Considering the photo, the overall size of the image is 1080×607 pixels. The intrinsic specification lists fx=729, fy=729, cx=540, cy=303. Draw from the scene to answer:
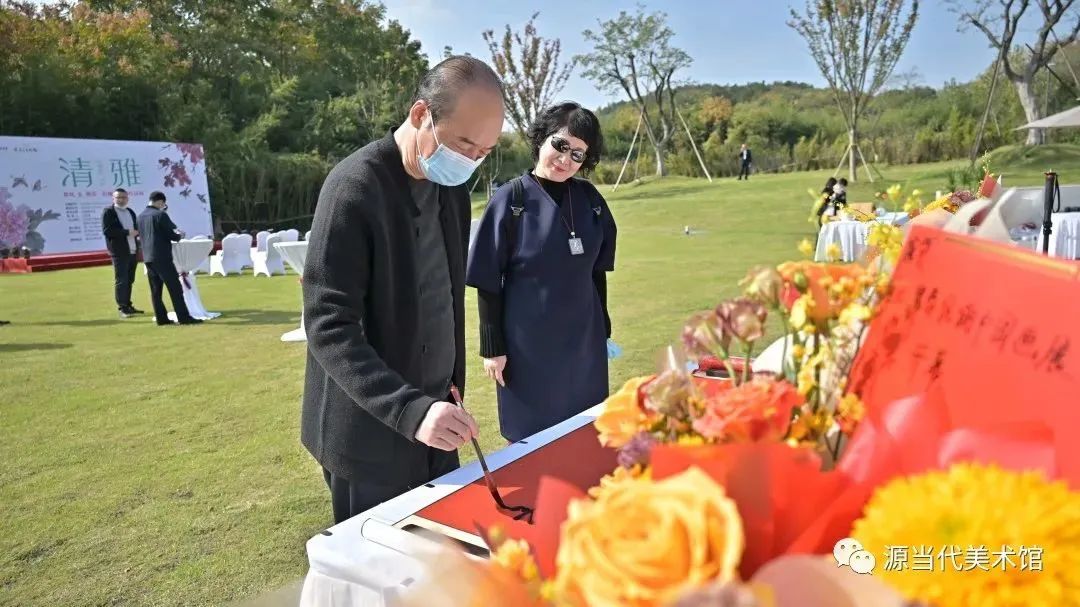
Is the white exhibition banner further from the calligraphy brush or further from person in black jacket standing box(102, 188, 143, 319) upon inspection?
the calligraphy brush

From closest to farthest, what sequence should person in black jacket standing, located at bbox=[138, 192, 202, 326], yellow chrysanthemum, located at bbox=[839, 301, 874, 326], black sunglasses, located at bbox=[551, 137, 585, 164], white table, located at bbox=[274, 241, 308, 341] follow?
yellow chrysanthemum, located at bbox=[839, 301, 874, 326]
black sunglasses, located at bbox=[551, 137, 585, 164]
white table, located at bbox=[274, 241, 308, 341]
person in black jacket standing, located at bbox=[138, 192, 202, 326]

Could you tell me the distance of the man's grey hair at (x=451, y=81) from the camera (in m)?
1.49

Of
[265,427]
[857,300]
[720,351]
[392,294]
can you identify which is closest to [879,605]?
[720,351]

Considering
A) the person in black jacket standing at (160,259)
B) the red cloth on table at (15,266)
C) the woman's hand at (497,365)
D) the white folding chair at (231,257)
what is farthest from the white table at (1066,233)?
the red cloth on table at (15,266)

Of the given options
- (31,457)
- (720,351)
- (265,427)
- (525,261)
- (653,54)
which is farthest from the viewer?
(653,54)

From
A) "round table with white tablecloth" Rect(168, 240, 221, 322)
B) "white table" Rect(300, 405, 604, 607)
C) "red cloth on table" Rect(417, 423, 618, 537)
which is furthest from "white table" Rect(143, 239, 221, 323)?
"white table" Rect(300, 405, 604, 607)

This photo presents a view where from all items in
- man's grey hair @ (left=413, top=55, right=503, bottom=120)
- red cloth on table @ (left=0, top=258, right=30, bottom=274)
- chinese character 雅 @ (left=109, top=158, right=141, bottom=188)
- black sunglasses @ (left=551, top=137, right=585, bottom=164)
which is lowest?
red cloth on table @ (left=0, top=258, right=30, bottom=274)

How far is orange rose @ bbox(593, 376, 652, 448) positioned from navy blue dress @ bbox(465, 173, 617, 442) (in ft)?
5.56

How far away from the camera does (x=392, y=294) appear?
1.57 metres

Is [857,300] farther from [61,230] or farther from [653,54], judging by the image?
[653,54]

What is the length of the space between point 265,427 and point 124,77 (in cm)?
2244

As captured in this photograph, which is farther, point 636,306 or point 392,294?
point 636,306

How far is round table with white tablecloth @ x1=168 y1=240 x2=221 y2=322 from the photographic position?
29.1 ft

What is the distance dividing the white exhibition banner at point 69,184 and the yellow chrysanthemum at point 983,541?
18086mm
